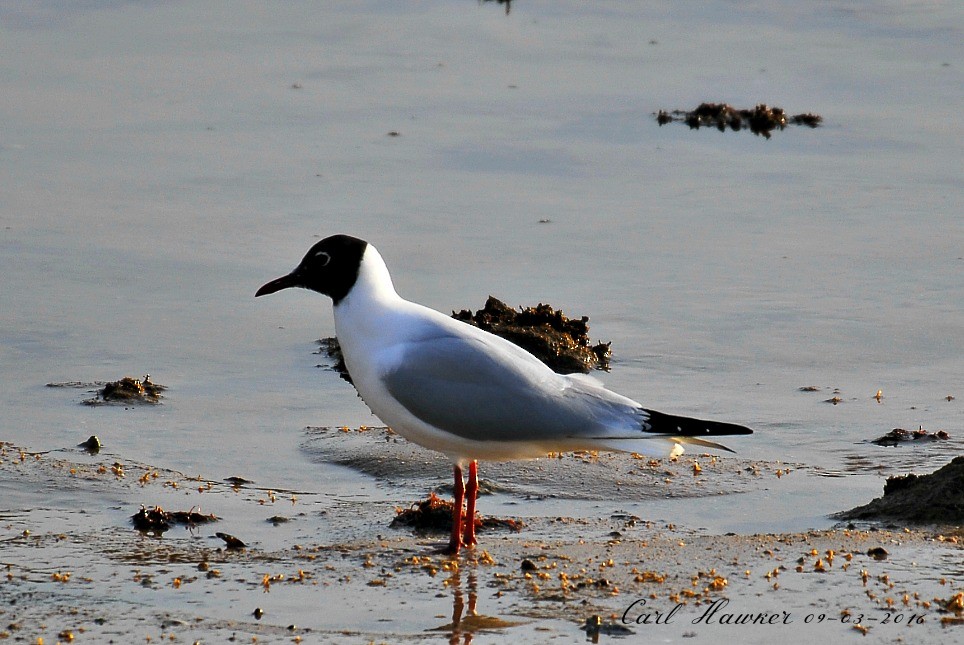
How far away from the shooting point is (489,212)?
10422 millimetres

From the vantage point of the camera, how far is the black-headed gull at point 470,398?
6129 millimetres

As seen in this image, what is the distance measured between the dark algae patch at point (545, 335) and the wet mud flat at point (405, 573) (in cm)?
159

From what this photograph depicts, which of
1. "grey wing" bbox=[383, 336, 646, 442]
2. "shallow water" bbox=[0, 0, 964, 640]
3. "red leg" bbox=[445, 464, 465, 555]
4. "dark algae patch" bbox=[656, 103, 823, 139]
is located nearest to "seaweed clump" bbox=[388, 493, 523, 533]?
"red leg" bbox=[445, 464, 465, 555]

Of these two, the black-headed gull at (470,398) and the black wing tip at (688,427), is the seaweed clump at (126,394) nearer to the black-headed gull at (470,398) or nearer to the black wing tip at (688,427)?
the black-headed gull at (470,398)

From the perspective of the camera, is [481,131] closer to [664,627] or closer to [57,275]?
[57,275]

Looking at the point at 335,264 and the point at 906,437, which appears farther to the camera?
the point at 906,437

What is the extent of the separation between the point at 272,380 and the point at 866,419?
9.60 ft

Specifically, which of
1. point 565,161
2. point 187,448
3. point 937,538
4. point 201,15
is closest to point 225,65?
point 201,15

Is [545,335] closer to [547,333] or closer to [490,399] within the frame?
[547,333]

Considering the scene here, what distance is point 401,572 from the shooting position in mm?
5668

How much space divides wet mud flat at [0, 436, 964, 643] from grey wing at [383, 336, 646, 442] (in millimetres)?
413

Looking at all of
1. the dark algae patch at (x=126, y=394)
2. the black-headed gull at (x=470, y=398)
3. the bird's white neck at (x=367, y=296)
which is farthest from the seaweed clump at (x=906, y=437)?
the dark algae patch at (x=126, y=394)

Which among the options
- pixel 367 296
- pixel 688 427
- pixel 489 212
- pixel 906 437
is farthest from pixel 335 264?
pixel 489 212

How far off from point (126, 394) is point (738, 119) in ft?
20.9
